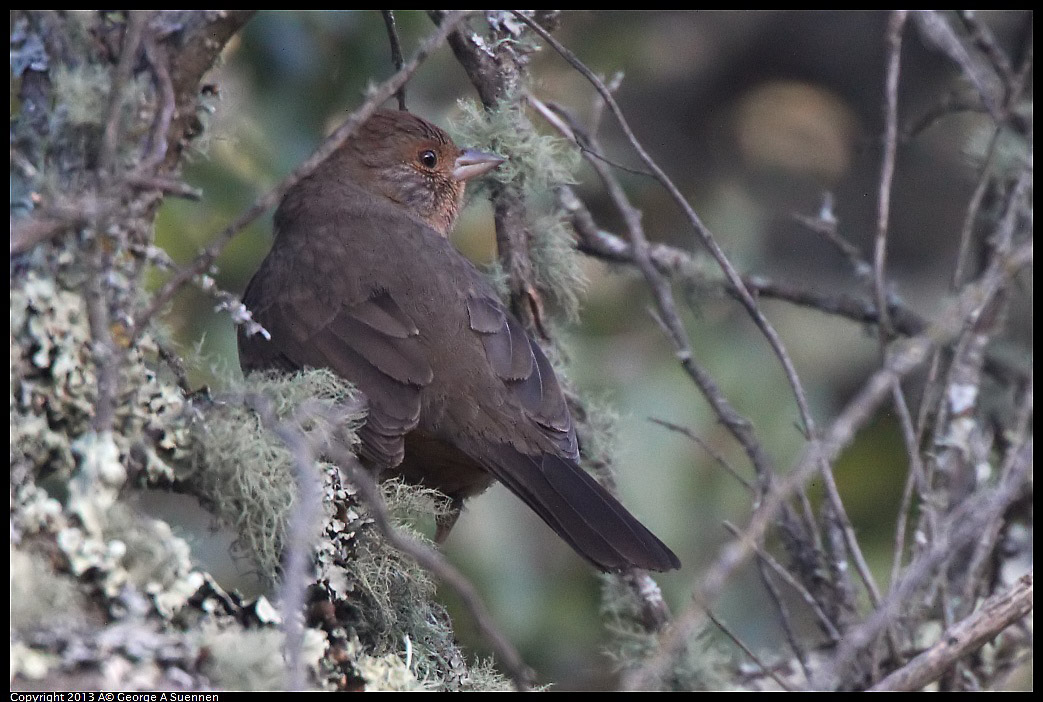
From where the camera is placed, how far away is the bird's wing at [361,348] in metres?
3.44

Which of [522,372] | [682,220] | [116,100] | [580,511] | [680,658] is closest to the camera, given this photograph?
[116,100]

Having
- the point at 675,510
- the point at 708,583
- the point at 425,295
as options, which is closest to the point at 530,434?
the point at 425,295

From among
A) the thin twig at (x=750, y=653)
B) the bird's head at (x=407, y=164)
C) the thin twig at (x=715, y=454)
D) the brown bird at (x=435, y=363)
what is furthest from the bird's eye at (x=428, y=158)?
the thin twig at (x=750, y=653)

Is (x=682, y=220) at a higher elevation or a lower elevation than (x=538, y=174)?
higher

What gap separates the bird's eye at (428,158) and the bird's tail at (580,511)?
134 cm

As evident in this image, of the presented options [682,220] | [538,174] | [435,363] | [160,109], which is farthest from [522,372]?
[682,220]

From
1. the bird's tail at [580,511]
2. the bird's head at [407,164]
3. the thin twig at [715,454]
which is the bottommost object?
the bird's tail at [580,511]

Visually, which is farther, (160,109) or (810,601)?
(810,601)

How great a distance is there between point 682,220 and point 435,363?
2806 mm

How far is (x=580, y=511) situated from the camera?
340 cm

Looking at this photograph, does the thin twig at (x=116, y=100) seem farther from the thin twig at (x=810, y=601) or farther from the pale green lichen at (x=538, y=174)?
the thin twig at (x=810, y=601)

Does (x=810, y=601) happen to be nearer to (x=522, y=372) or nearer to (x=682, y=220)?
(x=522, y=372)

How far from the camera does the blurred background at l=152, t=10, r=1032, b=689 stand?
441 cm
